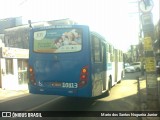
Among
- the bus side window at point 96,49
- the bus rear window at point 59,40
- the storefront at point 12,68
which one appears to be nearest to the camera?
the bus rear window at point 59,40

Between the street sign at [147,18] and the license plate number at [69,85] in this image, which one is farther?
the street sign at [147,18]

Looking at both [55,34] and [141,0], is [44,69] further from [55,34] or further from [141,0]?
[141,0]

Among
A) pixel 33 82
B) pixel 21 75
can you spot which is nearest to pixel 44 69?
pixel 33 82

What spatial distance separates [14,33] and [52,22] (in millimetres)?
6593

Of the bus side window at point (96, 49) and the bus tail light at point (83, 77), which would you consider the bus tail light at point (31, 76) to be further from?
the bus side window at point (96, 49)

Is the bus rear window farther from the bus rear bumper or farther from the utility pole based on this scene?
the utility pole

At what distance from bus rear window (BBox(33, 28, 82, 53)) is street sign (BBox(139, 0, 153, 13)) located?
2.23m

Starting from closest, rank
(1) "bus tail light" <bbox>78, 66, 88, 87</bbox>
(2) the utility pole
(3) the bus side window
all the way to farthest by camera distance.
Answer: (1) "bus tail light" <bbox>78, 66, 88, 87</bbox>
(2) the utility pole
(3) the bus side window

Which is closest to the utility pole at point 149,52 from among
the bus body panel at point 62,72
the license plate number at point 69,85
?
the bus body panel at point 62,72

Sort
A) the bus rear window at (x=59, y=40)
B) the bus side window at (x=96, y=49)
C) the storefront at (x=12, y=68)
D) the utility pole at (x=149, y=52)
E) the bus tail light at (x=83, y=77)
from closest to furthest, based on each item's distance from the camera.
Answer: the bus tail light at (x=83, y=77), the utility pole at (x=149, y=52), the bus rear window at (x=59, y=40), the bus side window at (x=96, y=49), the storefront at (x=12, y=68)

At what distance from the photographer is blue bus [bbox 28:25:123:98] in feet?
33.2

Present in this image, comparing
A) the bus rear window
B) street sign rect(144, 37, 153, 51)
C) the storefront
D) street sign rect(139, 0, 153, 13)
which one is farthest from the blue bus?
the storefront

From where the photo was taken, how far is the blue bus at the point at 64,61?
10109 millimetres

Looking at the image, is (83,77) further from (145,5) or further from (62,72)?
(145,5)
